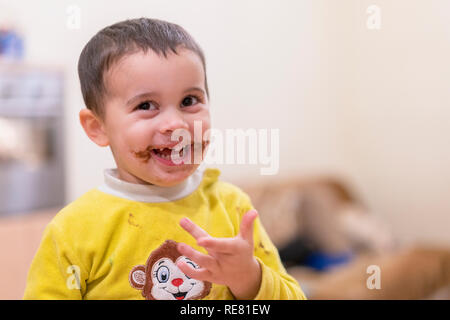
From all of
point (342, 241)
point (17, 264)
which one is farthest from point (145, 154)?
point (342, 241)

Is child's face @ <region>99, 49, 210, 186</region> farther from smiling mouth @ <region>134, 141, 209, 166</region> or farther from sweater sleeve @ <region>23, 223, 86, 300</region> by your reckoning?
sweater sleeve @ <region>23, 223, 86, 300</region>

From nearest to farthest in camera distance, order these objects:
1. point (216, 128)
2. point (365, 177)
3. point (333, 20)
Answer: point (216, 128), point (333, 20), point (365, 177)

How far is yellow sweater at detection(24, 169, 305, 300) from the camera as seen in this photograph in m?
0.55

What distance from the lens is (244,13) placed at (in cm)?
69

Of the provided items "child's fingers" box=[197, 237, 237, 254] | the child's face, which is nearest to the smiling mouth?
the child's face

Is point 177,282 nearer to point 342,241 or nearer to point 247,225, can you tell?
point 247,225

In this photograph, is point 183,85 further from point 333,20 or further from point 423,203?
point 423,203

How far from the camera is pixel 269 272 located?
58 centimetres

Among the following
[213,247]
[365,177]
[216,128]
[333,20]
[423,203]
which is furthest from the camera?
[365,177]

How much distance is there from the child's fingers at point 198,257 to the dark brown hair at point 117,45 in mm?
170

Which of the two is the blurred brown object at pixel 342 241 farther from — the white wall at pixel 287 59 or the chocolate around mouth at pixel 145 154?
the chocolate around mouth at pixel 145 154

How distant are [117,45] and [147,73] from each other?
5cm

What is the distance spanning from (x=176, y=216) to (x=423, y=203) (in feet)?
5.40
